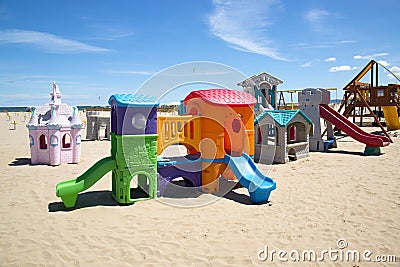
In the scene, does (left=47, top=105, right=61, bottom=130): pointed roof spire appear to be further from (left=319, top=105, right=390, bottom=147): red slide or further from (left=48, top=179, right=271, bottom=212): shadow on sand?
(left=319, top=105, right=390, bottom=147): red slide

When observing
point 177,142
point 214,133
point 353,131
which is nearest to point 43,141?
point 177,142

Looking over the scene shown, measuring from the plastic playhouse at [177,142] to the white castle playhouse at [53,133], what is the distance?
4.23 meters

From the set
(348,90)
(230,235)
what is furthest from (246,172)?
(348,90)

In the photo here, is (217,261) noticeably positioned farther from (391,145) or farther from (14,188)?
(391,145)

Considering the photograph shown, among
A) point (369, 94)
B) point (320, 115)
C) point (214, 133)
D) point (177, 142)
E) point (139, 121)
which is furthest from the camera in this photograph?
point (369, 94)

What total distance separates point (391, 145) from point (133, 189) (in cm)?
1415

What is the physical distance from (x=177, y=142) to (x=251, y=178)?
7.35 ft

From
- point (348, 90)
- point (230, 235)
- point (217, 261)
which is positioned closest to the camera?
point (217, 261)

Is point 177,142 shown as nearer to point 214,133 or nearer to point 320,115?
point 214,133

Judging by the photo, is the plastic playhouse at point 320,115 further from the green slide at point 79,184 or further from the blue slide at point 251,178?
the green slide at point 79,184

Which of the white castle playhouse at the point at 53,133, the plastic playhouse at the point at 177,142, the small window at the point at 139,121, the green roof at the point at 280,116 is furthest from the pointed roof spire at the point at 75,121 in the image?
the green roof at the point at 280,116

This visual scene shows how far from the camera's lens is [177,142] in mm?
8133

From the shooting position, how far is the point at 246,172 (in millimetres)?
7402

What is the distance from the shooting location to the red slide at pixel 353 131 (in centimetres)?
1352
